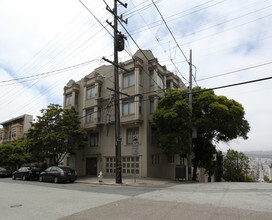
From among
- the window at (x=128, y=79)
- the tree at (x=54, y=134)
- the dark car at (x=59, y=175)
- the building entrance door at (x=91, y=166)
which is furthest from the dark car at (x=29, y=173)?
the window at (x=128, y=79)

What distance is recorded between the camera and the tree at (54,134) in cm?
2188

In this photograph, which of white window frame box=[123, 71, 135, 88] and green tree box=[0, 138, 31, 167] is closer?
white window frame box=[123, 71, 135, 88]

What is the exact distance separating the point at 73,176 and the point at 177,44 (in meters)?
12.7

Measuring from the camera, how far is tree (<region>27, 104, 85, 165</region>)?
71.8 feet

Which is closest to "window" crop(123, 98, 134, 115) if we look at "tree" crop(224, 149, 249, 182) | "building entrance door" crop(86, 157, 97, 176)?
"building entrance door" crop(86, 157, 97, 176)

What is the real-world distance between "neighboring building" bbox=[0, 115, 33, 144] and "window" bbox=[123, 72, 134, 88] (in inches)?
935

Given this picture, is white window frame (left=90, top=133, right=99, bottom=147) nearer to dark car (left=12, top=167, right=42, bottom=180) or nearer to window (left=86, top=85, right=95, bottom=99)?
window (left=86, top=85, right=95, bottom=99)

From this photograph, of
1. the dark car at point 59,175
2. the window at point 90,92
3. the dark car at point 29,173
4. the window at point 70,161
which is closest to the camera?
the dark car at point 59,175

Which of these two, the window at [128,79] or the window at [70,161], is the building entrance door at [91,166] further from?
the window at [128,79]

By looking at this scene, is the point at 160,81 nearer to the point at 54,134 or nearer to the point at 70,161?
the point at 54,134

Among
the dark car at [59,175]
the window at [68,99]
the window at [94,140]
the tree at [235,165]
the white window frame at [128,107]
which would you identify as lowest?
the tree at [235,165]

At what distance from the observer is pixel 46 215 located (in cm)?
665

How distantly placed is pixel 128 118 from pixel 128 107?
1.26 meters

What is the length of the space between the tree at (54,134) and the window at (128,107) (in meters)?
5.17
